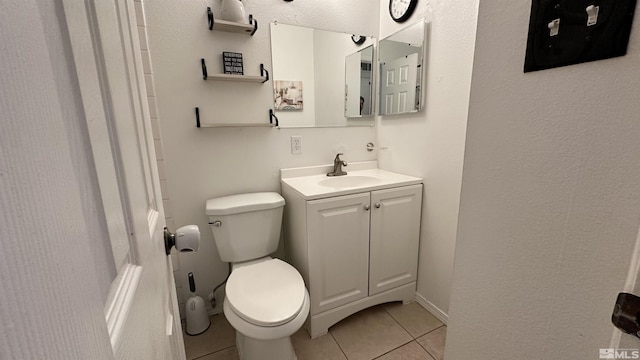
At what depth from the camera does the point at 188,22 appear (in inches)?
56.1

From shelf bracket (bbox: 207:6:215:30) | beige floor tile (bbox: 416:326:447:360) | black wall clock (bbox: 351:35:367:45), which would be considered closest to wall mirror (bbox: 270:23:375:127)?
black wall clock (bbox: 351:35:367:45)

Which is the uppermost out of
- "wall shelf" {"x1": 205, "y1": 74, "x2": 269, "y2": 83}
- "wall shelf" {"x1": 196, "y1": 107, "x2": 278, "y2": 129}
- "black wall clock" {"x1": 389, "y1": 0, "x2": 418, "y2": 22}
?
"black wall clock" {"x1": 389, "y1": 0, "x2": 418, "y2": 22}

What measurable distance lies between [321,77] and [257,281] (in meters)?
1.34

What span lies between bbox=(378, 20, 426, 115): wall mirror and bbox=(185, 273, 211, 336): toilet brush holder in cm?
169

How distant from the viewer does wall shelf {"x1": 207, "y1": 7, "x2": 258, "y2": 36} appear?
55.5 inches

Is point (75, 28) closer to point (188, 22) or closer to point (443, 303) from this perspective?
point (188, 22)

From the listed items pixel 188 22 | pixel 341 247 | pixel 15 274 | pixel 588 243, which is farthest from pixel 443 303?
pixel 188 22

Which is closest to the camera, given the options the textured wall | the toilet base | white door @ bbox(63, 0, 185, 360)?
the textured wall

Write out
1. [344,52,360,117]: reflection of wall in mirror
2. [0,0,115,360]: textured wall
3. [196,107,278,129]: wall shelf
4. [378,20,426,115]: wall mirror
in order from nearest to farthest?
[0,0,115,360]: textured wall, [196,107,278,129]: wall shelf, [378,20,426,115]: wall mirror, [344,52,360,117]: reflection of wall in mirror

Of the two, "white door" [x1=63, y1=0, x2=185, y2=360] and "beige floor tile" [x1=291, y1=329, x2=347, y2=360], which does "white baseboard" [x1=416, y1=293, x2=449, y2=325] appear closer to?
"beige floor tile" [x1=291, y1=329, x2=347, y2=360]

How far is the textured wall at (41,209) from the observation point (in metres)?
0.14

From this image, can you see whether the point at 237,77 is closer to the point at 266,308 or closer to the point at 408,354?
the point at 266,308

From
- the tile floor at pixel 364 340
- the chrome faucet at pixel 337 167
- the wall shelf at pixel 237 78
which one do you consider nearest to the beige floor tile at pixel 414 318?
the tile floor at pixel 364 340

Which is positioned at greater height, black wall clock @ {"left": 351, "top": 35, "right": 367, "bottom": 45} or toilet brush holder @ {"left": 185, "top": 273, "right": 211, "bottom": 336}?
black wall clock @ {"left": 351, "top": 35, "right": 367, "bottom": 45}
